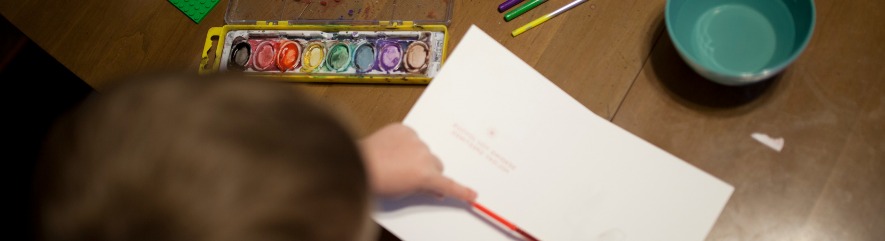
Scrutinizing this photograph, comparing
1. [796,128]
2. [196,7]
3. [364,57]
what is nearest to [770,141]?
[796,128]

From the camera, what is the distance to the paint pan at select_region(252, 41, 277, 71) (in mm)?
561

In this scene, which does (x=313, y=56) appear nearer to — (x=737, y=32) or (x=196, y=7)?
(x=196, y=7)

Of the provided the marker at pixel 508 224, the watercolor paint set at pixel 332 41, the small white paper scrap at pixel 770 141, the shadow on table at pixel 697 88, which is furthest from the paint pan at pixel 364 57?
the small white paper scrap at pixel 770 141

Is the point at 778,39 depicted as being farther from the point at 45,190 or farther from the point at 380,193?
the point at 45,190

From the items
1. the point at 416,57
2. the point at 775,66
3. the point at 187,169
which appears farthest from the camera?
the point at 416,57

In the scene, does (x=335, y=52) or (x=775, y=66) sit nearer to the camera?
(x=775, y=66)

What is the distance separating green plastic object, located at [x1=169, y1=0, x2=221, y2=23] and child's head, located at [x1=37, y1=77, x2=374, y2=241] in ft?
1.26

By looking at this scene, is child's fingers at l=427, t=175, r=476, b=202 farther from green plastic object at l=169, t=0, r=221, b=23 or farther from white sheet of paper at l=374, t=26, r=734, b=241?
green plastic object at l=169, t=0, r=221, b=23

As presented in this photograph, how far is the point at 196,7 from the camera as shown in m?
0.62

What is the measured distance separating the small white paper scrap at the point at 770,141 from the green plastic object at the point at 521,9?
11.5 inches

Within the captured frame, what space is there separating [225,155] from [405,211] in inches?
9.9

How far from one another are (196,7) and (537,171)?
1.78 feet

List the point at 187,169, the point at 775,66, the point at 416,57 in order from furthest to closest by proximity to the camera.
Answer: the point at 416,57 < the point at 775,66 < the point at 187,169

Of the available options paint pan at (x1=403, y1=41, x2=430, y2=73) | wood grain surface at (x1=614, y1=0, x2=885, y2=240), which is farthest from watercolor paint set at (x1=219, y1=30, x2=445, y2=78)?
wood grain surface at (x1=614, y1=0, x2=885, y2=240)
